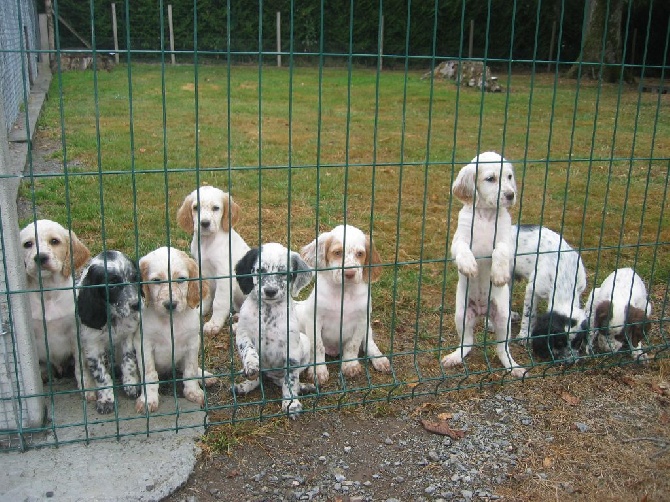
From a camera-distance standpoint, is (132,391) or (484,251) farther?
(484,251)

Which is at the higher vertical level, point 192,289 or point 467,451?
point 192,289

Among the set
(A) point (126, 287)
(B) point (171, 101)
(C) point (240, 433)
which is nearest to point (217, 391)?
(C) point (240, 433)

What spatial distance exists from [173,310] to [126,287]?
33cm

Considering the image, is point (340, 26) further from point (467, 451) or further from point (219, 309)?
point (467, 451)

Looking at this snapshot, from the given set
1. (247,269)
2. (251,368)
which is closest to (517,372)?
(251,368)

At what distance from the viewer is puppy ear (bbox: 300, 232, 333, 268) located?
5094mm

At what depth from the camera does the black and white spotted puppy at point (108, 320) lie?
14.2ft

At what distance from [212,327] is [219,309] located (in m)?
0.19

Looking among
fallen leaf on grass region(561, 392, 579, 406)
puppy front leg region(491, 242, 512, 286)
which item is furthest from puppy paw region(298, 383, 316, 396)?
fallen leaf on grass region(561, 392, 579, 406)

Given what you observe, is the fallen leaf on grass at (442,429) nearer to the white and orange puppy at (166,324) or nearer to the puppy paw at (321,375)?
the puppy paw at (321,375)

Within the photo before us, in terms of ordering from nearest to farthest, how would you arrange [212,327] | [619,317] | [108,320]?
[108,320], [619,317], [212,327]

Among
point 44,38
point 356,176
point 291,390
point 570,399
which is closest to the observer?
point 291,390

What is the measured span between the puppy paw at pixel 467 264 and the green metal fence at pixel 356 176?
17 centimetres

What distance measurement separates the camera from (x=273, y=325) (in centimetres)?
484
